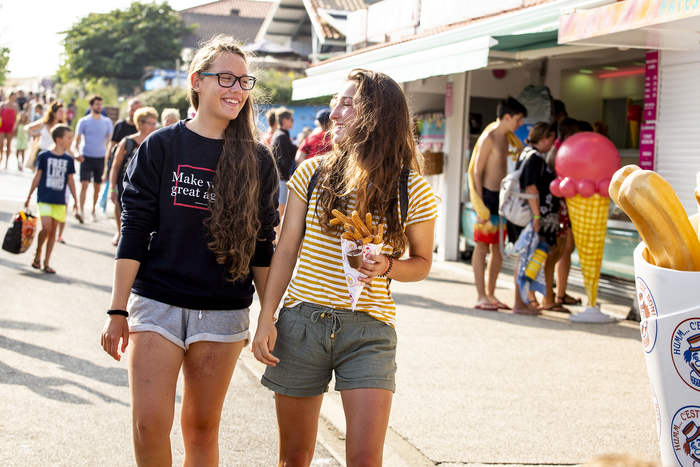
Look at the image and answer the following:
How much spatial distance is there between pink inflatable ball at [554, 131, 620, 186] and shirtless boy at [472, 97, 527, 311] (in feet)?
2.42

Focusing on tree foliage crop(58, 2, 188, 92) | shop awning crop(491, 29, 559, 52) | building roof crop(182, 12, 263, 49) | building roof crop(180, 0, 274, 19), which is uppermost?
building roof crop(180, 0, 274, 19)

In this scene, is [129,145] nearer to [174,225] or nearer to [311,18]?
[174,225]

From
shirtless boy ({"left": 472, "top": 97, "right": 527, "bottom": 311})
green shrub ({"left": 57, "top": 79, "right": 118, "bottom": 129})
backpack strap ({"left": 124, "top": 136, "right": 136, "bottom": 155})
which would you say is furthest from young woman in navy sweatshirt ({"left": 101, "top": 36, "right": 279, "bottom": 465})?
green shrub ({"left": 57, "top": 79, "right": 118, "bottom": 129})

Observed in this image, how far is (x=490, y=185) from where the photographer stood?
8992 millimetres

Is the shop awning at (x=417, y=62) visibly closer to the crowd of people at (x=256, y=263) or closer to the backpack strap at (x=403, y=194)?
the crowd of people at (x=256, y=263)

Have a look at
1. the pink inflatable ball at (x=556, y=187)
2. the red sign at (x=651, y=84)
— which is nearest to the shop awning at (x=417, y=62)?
the pink inflatable ball at (x=556, y=187)

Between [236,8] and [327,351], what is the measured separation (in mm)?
90106

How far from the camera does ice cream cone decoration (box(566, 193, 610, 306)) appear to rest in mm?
8320

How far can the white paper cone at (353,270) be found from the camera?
10.0 feet

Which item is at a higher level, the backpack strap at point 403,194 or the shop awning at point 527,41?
the shop awning at point 527,41

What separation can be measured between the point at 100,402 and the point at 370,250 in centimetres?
308

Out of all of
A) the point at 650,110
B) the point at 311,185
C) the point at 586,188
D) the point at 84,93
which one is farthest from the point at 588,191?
the point at 84,93

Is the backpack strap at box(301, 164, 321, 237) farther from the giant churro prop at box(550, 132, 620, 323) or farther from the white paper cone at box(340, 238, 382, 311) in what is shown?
the giant churro prop at box(550, 132, 620, 323)

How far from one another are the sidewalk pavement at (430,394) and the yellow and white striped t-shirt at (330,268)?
159 cm
